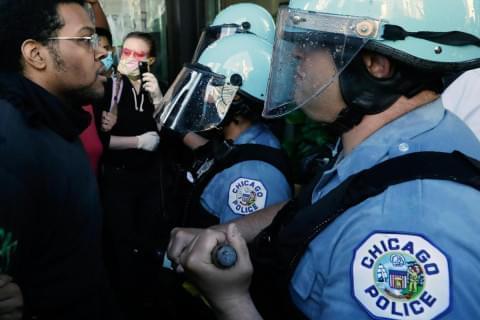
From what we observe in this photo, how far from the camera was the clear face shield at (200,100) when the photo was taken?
2.31 m

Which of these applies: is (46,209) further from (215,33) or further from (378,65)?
(215,33)

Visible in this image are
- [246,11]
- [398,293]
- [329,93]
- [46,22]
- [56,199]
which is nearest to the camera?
[398,293]

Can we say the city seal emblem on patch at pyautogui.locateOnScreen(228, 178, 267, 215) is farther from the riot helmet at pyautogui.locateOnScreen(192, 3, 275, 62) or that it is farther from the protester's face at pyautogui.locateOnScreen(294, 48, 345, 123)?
the riot helmet at pyautogui.locateOnScreen(192, 3, 275, 62)

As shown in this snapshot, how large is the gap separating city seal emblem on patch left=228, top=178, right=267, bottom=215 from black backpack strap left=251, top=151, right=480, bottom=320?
63 cm

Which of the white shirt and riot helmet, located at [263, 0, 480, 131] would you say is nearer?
riot helmet, located at [263, 0, 480, 131]

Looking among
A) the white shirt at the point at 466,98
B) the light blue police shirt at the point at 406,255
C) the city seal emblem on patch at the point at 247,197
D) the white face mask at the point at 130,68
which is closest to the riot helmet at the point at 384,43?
the light blue police shirt at the point at 406,255

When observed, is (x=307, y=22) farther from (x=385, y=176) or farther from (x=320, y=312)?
(x=320, y=312)

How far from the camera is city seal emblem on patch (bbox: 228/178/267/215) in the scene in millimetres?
1895

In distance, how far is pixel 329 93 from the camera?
49.4 inches

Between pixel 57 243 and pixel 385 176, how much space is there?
3.72 feet

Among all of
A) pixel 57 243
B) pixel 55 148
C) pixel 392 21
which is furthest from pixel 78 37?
pixel 392 21

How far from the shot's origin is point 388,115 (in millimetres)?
1195

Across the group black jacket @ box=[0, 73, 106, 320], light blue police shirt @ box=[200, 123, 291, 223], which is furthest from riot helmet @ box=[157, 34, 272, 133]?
black jacket @ box=[0, 73, 106, 320]

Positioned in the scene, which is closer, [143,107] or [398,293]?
[398,293]
